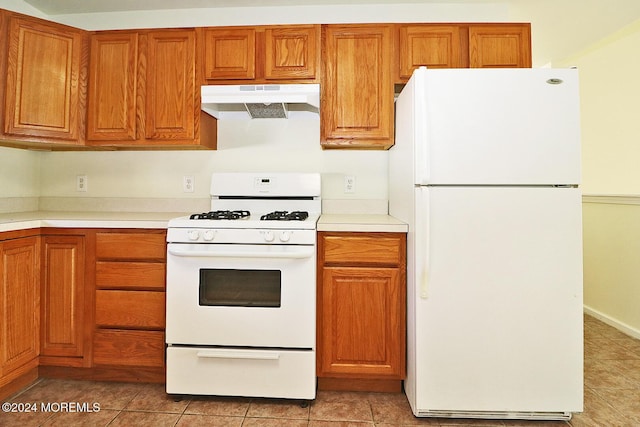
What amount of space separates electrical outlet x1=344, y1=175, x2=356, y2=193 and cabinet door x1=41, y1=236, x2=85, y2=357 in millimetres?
1580

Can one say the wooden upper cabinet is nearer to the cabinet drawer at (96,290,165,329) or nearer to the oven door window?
the oven door window

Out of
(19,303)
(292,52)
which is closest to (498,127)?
(292,52)

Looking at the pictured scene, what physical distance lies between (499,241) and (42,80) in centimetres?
262

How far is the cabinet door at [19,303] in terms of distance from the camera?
1.65 m

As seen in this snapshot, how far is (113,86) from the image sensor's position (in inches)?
82.7

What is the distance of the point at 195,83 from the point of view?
6.77 ft

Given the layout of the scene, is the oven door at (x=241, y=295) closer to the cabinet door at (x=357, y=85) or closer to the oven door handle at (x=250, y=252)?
the oven door handle at (x=250, y=252)

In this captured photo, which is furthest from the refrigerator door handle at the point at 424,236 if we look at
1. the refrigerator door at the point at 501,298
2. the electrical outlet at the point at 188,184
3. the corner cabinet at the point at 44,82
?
the corner cabinet at the point at 44,82

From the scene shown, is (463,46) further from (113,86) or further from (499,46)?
(113,86)

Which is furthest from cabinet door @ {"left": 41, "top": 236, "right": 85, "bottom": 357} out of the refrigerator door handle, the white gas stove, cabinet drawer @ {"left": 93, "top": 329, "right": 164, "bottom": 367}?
the refrigerator door handle

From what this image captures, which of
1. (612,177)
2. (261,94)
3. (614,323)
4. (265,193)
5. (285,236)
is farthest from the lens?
(612,177)

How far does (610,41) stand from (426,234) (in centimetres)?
299

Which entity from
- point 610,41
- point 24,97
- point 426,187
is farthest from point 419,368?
point 610,41

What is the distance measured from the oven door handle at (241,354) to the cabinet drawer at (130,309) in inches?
12.8
